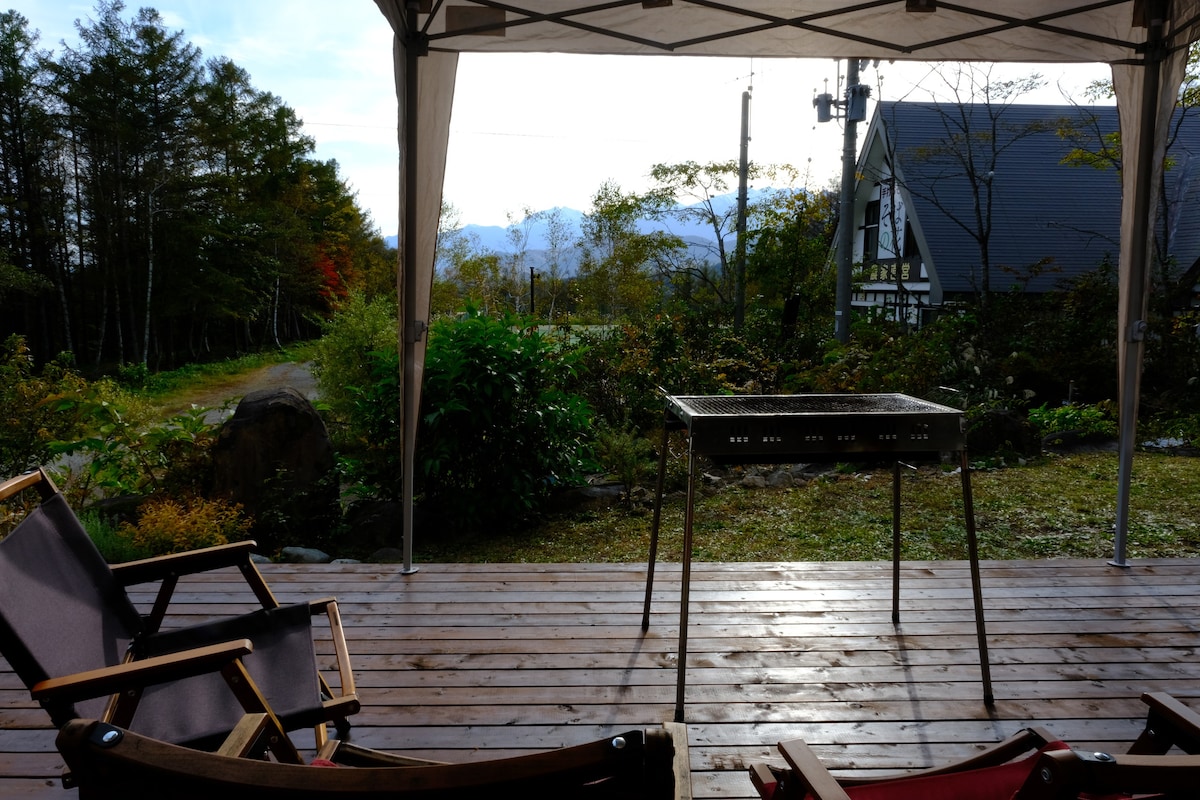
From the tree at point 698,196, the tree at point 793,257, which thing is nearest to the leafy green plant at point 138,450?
the tree at point 793,257

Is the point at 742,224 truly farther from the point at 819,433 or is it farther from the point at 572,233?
the point at 819,433

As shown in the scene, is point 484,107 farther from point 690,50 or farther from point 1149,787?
point 1149,787

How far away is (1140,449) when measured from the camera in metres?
7.76

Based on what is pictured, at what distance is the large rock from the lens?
17.0 feet

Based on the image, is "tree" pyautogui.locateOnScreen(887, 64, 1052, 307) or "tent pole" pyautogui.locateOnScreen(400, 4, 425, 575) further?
"tree" pyautogui.locateOnScreen(887, 64, 1052, 307)

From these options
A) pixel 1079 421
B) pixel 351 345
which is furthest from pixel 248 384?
pixel 1079 421

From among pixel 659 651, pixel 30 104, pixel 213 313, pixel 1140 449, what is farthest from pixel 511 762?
pixel 213 313

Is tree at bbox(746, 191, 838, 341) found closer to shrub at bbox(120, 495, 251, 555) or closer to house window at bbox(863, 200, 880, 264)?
house window at bbox(863, 200, 880, 264)

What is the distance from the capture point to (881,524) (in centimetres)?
546

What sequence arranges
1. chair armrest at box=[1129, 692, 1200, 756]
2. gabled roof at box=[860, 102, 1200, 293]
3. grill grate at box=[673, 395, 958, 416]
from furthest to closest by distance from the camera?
gabled roof at box=[860, 102, 1200, 293] → grill grate at box=[673, 395, 958, 416] → chair armrest at box=[1129, 692, 1200, 756]

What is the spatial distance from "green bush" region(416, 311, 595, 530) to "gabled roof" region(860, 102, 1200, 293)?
9.55 metres

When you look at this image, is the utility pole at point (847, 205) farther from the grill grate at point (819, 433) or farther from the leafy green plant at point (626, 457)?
the grill grate at point (819, 433)

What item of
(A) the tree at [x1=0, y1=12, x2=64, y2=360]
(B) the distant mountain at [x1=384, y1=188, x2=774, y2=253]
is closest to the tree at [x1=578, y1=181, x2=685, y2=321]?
(B) the distant mountain at [x1=384, y1=188, x2=774, y2=253]

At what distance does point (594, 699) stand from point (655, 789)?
169 cm
